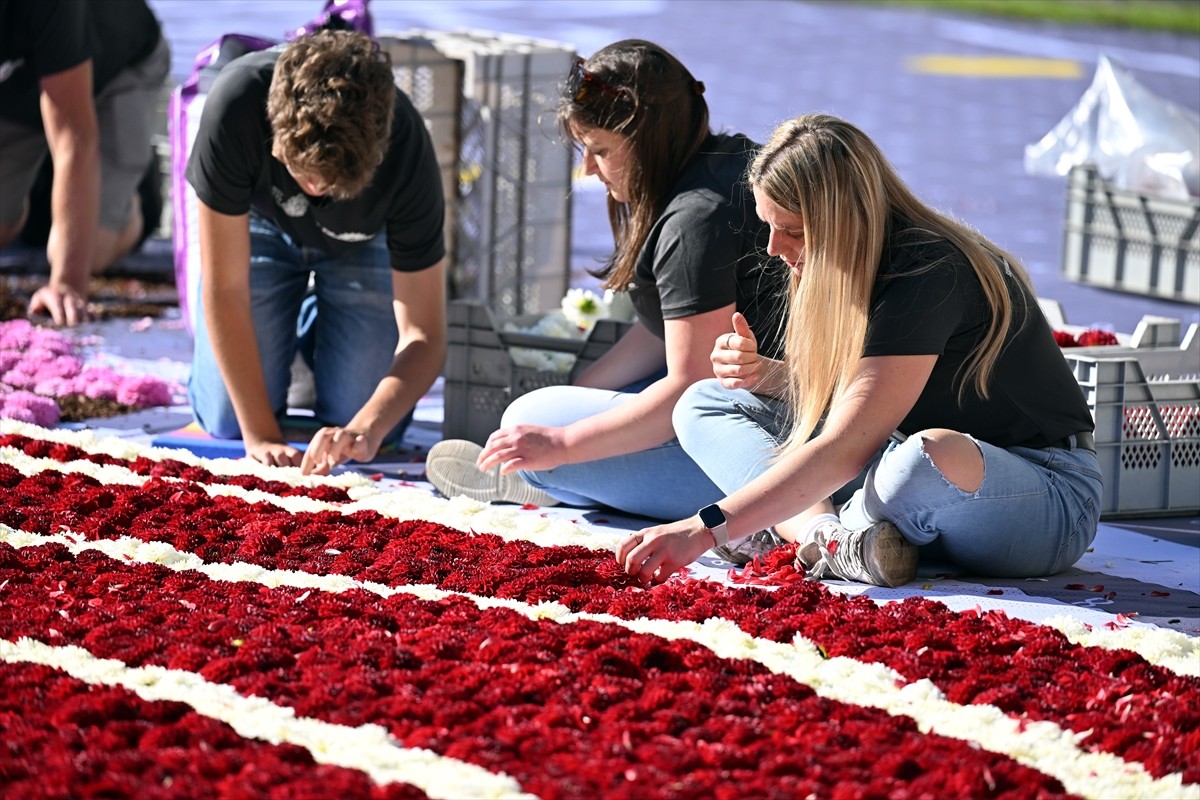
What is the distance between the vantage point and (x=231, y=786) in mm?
1667

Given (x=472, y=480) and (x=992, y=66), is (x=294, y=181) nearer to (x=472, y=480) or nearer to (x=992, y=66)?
(x=472, y=480)

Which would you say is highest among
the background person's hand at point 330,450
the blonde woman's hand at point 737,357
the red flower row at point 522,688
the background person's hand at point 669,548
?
the blonde woman's hand at point 737,357

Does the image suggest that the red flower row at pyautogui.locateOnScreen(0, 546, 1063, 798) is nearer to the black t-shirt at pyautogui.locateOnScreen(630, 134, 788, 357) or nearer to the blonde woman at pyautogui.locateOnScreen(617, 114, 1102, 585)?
the blonde woman at pyautogui.locateOnScreen(617, 114, 1102, 585)

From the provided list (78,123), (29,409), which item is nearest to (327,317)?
(29,409)

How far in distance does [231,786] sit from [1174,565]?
5.96 ft

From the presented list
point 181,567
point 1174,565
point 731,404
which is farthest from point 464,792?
point 1174,565

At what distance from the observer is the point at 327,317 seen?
371 centimetres

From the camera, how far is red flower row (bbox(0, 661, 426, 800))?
1.66m

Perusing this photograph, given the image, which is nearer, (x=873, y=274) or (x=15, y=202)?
(x=873, y=274)

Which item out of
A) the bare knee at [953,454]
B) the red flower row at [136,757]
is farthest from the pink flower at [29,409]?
the bare knee at [953,454]

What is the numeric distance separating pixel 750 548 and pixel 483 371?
93cm

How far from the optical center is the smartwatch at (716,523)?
7.59 ft

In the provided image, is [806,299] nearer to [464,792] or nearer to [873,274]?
[873,274]

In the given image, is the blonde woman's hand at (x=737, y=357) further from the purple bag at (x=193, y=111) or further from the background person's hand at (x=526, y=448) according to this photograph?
the purple bag at (x=193, y=111)
